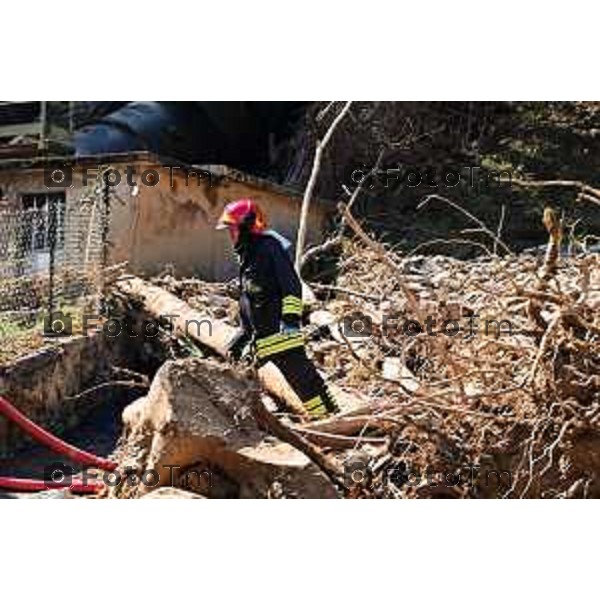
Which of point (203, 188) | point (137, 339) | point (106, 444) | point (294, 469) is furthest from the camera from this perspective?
point (203, 188)

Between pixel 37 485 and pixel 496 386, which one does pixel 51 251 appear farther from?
pixel 496 386

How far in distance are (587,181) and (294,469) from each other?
1635 mm

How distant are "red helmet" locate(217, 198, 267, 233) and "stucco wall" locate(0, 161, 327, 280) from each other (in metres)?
0.04

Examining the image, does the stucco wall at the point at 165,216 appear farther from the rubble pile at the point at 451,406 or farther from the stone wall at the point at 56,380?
the rubble pile at the point at 451,406

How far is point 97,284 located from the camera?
4.05 meters

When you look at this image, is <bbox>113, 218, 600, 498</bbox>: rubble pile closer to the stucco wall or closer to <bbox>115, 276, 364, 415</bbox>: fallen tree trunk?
<bbox>115, 276, 364, 415</bbox>: fallen tree trunk

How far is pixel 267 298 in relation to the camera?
3.87 m

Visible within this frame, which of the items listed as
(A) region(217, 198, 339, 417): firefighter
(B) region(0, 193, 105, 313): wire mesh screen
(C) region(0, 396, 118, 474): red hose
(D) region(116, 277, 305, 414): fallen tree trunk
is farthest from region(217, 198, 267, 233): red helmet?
(C) region(0, 396, 118, 474): red hose

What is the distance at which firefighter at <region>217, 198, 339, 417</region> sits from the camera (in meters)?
3.82

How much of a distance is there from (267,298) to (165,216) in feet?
2.04

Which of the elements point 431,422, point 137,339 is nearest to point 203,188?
point 137,339

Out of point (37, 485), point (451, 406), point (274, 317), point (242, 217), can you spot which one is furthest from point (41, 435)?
point (451, 406)

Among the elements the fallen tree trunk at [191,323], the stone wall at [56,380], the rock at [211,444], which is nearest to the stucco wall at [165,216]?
the fallen tree trunk at [191,323]

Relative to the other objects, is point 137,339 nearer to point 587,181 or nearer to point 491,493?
point 491,493
